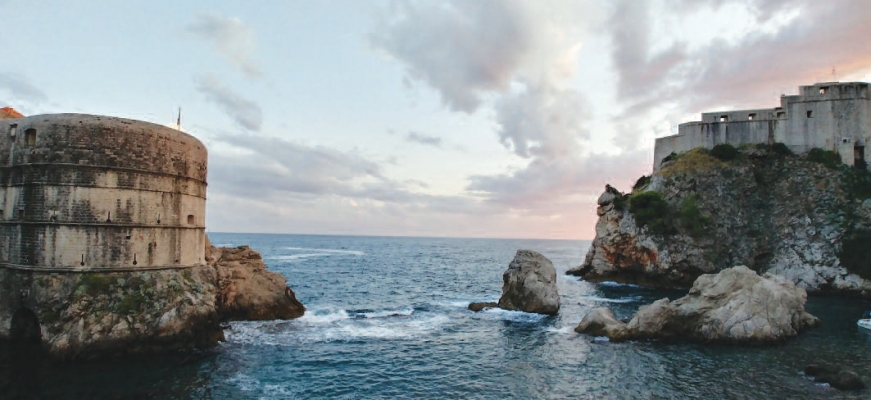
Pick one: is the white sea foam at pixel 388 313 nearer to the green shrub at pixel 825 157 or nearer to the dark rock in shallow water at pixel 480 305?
the dark rock in shallow water at pixel 480 305

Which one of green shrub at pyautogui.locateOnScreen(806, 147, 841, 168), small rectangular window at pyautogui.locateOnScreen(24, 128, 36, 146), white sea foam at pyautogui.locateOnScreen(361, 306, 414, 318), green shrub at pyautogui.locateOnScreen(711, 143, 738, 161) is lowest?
white sea foam at pyautogui.locateOnScreen(361, 306, 414, 318)

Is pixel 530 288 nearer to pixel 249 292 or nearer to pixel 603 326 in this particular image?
pixel 603 326

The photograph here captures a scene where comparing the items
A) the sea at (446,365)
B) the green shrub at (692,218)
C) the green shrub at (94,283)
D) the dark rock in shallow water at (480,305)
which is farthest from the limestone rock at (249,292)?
the green shrub at (692,218)

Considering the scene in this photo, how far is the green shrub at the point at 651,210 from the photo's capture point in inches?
2025

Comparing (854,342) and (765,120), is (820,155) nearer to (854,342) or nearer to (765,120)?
(765,120)

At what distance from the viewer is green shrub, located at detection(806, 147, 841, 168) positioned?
5069 centimetres

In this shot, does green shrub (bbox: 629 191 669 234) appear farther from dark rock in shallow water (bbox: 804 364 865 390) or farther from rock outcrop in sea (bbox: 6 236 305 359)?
rock outcrop in sea (bbox: 6 236 305 359)

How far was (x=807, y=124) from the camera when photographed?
53.0m

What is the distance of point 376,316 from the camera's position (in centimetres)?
3603

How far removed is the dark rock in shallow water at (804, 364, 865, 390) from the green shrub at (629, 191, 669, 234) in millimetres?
30185

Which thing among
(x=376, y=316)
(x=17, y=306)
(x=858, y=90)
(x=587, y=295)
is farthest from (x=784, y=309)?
(x=17, y=306)

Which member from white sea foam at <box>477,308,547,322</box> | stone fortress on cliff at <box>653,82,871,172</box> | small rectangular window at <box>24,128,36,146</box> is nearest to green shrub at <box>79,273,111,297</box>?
small rectangular window at <box>24,128,36,146</box>

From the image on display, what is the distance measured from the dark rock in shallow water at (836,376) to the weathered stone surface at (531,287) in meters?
17.2

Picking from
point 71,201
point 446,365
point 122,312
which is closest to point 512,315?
point 446,365
